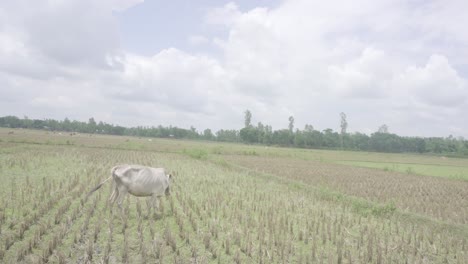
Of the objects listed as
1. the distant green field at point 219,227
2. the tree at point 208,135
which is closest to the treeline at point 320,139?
the tree at point 208,135

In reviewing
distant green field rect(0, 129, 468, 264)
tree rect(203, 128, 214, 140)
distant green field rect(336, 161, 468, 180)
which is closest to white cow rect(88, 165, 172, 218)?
distant green field rect(0, 129, 468, 264)

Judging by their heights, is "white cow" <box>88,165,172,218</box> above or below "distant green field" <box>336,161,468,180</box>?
above

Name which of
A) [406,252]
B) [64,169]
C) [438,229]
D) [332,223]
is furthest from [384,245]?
[64,169]

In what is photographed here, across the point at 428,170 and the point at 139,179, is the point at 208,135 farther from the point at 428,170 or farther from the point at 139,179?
the point at 139,179

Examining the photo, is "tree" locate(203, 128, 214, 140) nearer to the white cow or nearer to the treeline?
the treeline

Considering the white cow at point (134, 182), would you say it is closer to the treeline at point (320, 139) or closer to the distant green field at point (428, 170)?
the distant green field at point (428, 170)

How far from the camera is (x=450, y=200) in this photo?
45.0 ft

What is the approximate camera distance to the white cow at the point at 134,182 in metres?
8.20

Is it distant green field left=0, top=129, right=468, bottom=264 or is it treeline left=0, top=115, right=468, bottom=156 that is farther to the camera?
treeline left=0, top=115, right=468, bottom=156

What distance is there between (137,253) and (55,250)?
1.33 meters

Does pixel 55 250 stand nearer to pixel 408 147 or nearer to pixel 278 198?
pixel 278 198

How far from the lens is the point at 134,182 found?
27.0 feet

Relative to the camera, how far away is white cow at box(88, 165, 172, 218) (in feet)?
26.9

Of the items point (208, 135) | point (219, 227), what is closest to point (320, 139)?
point (208, 135)
